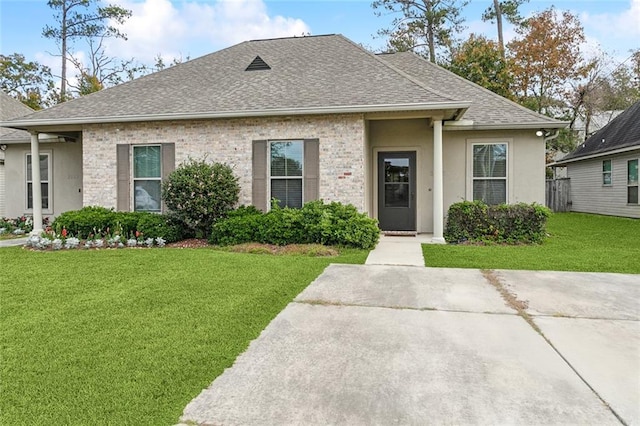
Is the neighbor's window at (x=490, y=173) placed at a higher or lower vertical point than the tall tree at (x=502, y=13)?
lower

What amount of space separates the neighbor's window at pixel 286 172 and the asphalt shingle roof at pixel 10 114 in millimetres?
8380

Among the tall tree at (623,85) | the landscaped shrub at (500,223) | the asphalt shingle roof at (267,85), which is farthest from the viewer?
the tall tree at (623,85)

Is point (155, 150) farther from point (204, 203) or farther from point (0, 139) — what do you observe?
point (0, 139)

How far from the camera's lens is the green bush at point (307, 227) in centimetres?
818

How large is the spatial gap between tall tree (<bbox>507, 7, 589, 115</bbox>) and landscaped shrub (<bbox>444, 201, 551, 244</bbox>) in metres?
16.4

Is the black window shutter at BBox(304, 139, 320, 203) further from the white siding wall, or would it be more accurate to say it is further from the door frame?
the white siding wall

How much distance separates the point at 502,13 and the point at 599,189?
501 inches

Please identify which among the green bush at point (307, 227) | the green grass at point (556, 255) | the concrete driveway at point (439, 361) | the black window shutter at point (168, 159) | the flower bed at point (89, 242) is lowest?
the concrete driveway at point (439, 361)

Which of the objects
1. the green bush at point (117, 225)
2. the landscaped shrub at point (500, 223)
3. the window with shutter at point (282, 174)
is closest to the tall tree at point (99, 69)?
the green bush at point (117, 225)

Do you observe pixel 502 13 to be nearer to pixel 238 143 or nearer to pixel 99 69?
pixel 238 143

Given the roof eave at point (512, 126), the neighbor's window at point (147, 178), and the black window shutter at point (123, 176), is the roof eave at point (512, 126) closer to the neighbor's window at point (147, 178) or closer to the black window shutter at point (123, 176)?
the neighbor's window at point (147, 178)

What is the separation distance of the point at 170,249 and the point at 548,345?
23.1ft

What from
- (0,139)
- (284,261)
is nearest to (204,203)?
(284,261)

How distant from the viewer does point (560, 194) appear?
2027 centimetres
